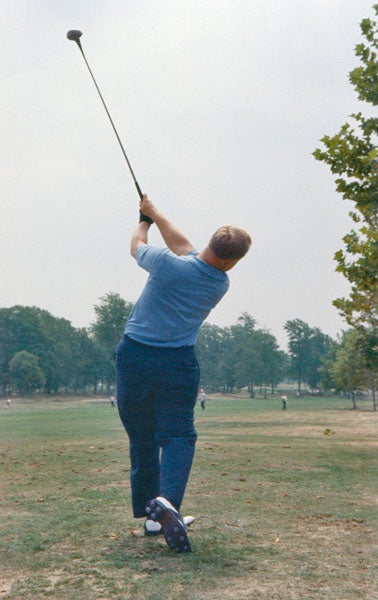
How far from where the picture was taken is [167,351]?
477 cm

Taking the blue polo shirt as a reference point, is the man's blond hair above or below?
above

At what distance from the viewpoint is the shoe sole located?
13.9ft

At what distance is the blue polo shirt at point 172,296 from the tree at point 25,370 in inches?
3887

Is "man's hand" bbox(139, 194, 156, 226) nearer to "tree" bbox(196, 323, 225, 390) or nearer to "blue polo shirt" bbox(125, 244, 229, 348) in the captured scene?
"blue polo shirt" bbox(125, 244, 229, 348)

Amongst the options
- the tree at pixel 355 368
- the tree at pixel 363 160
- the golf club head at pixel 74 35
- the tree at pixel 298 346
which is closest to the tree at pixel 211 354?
the tree at pixel 298 346

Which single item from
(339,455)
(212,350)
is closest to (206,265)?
(339,455)

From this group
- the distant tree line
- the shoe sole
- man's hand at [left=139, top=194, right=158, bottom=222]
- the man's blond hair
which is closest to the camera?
the shoe sole

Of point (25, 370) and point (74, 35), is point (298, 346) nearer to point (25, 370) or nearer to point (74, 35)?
point (25, 370)

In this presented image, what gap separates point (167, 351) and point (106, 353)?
129073 mm

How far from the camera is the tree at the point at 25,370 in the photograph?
3962 inches

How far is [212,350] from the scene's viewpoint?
6565 inches

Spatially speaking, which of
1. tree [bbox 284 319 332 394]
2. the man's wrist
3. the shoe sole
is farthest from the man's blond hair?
tree [bbox 284 319 332 394]

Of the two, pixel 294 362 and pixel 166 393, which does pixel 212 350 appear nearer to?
pixel 294 362

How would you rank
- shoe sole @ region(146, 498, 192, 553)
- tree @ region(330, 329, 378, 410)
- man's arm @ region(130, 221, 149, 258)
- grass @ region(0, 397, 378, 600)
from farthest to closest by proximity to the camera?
tree @ region(330, 329, 378, 410) → man's arm @ region(130, 221, 149, 258) → shoe sole @ region(146, 498, 192, 553) → grass @ region(0, 397, 378, 600)
